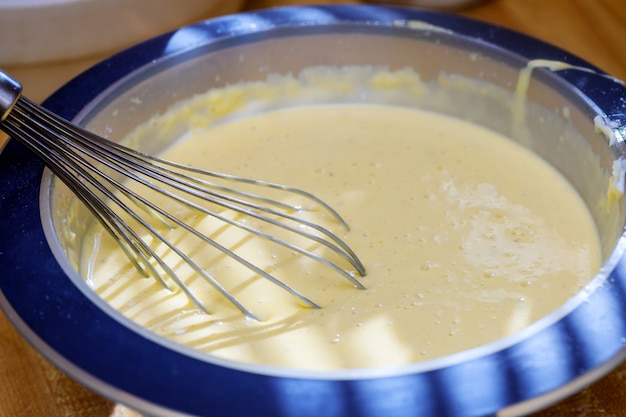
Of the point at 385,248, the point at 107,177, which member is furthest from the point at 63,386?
the point at 385,248

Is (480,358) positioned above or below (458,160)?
below

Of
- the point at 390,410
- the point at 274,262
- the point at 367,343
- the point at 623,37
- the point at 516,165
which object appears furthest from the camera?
the point at 623,37

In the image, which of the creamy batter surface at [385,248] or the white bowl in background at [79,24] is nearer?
the creamy batter surface at [385,248]

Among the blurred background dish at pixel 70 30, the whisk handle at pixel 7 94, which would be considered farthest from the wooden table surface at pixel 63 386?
the whisk handle at pixel 7 94

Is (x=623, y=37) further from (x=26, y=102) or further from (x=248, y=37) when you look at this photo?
(x=26, y=102)

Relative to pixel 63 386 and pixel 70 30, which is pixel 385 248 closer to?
pixel 63 386

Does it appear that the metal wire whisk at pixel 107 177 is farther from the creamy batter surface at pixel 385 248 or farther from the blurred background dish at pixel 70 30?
the blurred background dish at pixel 70 30

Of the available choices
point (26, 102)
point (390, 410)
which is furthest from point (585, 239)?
point (26, 102)
